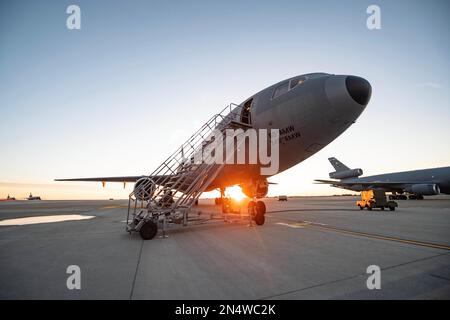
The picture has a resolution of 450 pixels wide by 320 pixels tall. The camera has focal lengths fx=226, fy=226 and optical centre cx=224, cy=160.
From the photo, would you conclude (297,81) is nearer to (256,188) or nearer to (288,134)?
(288,134)

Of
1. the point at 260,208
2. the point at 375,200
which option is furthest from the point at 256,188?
the point at 375,200

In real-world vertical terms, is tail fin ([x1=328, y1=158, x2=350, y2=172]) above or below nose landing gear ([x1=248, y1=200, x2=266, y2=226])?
above

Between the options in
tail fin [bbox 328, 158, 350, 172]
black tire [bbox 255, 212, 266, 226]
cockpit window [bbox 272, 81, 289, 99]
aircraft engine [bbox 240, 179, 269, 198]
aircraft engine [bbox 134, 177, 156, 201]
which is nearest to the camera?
cockpit window [bbox 272, 81, 289, 99]

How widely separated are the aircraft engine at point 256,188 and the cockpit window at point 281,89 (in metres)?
3.92

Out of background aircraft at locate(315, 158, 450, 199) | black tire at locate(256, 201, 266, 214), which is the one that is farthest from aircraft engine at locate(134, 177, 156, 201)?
background aircraft at locate(315, 158, 450, 199)

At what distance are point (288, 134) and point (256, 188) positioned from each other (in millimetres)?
3407

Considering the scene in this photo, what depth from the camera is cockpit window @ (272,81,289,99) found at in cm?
832

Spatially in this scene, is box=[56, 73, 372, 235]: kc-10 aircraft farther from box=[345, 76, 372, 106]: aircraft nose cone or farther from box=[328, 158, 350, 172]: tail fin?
box=[328, 158, 350, 172]: tail fin

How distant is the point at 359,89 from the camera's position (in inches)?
262

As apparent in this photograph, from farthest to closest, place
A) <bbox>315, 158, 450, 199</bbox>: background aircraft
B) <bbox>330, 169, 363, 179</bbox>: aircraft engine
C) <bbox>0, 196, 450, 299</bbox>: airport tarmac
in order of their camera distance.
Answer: <bbox>330, 169, 363, 179</bbox>: aircraft engine < <bbox>315, 158, 450, 199</bbox>: background aircraft < <bbox>0, 196, 450, 299</bbox>: airport tarmac

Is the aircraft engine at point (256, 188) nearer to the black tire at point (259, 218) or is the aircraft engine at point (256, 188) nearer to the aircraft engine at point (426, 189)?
the black tire at point (259, 218)

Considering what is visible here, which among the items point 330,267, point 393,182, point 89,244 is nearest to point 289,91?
point 330,267

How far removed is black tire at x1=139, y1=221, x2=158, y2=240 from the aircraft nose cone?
757 cm

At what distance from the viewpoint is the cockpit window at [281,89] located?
8323 mm
